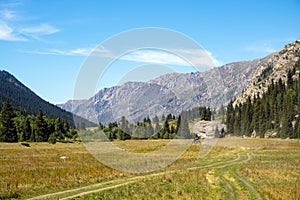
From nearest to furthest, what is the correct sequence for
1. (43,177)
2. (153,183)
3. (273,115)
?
(153,183)
(43,177)
(273,115)

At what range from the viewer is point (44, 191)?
30.0 metres

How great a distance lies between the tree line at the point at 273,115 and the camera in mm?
140500

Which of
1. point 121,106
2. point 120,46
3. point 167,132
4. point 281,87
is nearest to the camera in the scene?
point 120,46

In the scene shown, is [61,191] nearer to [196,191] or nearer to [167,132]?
[196,191]

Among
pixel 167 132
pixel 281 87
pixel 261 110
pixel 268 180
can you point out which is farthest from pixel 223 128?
pixel 268 180

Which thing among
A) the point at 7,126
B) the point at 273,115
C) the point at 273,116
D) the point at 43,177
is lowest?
the point at 43,177

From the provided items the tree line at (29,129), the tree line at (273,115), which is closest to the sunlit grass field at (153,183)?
the tree line at (29,129)

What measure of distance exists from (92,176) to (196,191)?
13355mm

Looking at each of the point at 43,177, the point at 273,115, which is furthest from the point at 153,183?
the point at 273,115

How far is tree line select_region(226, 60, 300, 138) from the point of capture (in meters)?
140

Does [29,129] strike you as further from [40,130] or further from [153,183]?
[153,183]

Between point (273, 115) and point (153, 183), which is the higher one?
point (273, 115)

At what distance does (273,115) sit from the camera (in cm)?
15388

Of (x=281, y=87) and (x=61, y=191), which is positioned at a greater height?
(x=281, y=87)
